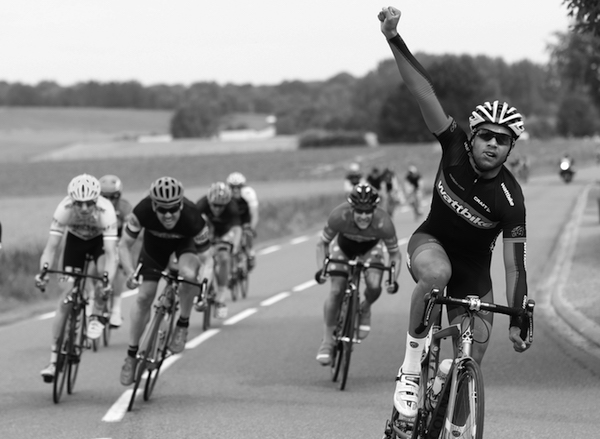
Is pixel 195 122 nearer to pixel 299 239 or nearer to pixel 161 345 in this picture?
pixel 299 239

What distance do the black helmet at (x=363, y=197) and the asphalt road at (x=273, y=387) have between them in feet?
5.49

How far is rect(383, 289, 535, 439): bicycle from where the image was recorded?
5.41m

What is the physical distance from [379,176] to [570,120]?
473 ft

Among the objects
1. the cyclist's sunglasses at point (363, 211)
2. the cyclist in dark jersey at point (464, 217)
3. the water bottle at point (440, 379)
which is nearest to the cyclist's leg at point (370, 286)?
the cyclist's sunglasses at point (363, 211)

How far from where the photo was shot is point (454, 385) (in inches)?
219

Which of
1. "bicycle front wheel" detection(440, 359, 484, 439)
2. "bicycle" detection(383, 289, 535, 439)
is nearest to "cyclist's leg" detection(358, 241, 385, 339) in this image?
"bicycle" detection(383, 289, 535, 439)

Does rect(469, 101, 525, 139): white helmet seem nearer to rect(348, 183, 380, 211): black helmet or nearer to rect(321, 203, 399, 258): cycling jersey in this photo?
rect(348, 183, 380, 211): black helmet

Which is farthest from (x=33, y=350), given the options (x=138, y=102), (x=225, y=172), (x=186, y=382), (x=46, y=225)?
(x=138, y=102)

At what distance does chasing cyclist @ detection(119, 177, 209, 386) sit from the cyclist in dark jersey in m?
3.67

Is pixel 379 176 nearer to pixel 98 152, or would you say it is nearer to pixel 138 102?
pixel 98 152

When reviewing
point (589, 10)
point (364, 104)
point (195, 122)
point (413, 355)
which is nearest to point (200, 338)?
point (589, 10)

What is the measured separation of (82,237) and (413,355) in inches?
214

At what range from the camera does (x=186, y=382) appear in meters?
11.0

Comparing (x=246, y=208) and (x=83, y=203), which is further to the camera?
(x=246, y=208)
